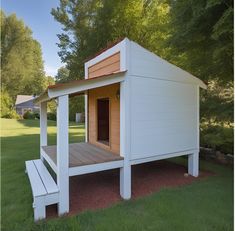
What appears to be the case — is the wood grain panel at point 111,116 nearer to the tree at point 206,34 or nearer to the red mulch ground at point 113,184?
the red mulch ground at point 113,184

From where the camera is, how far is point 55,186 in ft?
13.8

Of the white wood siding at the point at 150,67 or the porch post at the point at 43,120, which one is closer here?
the white wood siding at the point at 150,67

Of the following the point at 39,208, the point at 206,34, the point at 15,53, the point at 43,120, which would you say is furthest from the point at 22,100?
the point at 39,208

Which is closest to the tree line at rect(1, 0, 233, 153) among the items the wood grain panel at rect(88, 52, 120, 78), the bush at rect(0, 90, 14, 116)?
the wood grain panel at rect(88, 52, 120, 78)

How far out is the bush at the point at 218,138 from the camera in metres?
7.06

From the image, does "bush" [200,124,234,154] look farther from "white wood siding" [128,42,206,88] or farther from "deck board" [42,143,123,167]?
"deck board" [42,143,123,167]

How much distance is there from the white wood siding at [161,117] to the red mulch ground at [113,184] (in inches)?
32.9

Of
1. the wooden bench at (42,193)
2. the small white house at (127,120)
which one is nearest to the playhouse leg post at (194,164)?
the small white house at (127,120)

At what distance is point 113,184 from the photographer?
5598 millimetres

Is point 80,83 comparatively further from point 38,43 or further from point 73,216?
point 38,43

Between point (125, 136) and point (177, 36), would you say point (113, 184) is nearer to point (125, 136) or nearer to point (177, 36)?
point (125, 136)

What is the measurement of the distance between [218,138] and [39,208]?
18.4ft

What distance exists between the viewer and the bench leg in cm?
374

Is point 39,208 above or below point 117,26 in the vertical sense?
below
